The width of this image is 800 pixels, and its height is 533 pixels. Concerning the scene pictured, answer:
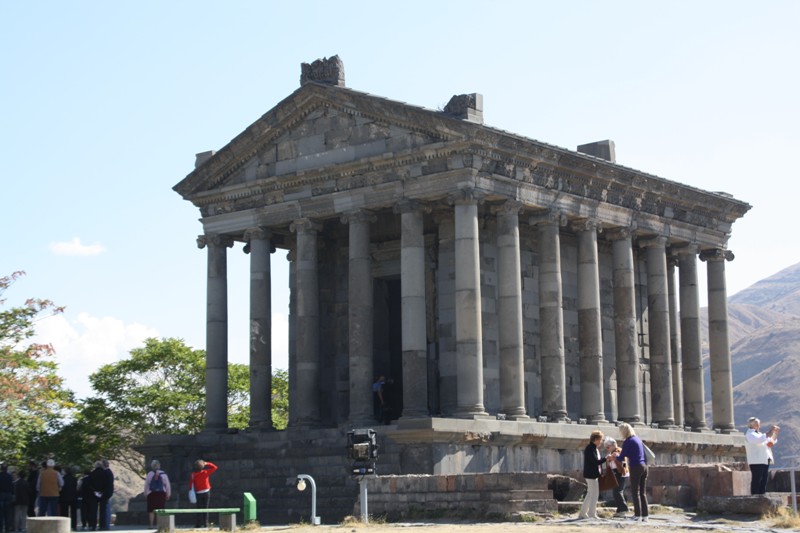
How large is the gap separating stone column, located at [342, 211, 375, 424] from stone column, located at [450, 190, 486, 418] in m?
3.18

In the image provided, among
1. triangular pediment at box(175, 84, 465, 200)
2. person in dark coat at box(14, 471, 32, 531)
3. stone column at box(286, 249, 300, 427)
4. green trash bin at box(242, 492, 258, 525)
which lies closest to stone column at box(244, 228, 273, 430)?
stone column at box(286, 249, 300, 427)

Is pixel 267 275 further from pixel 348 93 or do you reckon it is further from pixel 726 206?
pixel 726 206

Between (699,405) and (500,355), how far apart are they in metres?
11.7

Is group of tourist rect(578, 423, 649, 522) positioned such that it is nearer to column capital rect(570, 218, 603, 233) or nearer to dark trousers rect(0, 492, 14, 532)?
dark trousers rect(0, 492, 14, 532)

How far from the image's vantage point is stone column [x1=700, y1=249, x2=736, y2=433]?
52.7 meters

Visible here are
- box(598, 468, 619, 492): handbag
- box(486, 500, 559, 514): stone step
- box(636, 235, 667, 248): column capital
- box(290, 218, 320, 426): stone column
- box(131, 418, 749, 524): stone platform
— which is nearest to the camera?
box(598, 468, 619, 492): handbag

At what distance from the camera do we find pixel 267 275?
156 feet

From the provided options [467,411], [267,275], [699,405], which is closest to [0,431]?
[267,275]

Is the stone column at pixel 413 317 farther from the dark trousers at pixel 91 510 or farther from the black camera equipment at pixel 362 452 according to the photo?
the black camera equipment at pixel 362 452

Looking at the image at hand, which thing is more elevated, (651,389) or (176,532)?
(651,389)

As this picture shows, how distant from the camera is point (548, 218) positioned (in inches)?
1781

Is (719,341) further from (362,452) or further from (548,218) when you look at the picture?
(362,452)

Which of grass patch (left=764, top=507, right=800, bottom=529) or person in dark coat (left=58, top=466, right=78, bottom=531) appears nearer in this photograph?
grass patch (left=764, top=507, right=800, bottom=529)

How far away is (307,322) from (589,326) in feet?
29.3
